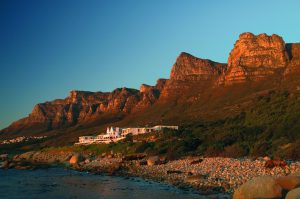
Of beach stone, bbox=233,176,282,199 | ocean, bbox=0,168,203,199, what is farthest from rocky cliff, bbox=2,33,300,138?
beach stone, bbox=233,176,282,199

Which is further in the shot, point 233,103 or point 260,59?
point 260,59

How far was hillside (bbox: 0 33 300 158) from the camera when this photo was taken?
5379 centimetres

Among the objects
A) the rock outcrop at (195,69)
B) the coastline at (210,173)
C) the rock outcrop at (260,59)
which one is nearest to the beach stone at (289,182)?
the coastline at (210,173)

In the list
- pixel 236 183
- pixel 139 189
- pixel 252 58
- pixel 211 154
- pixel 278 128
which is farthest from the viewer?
pixel 252 58

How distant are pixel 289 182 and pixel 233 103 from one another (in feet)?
311

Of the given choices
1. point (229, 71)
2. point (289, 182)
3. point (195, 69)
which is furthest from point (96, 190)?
point (195, 69)

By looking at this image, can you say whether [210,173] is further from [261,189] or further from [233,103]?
[233,103]

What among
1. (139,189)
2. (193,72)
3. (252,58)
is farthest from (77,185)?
(193,72)

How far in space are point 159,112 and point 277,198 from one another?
132286mm

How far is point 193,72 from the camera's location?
18138cm

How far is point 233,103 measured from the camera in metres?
112

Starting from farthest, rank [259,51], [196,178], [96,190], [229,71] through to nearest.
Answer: [259,51], [229,71], [96,190], [196,178]

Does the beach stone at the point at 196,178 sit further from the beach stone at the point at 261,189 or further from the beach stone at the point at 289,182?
the beach stone at the point at 289,182

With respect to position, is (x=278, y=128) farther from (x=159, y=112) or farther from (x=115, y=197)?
(x=159, y=112)
